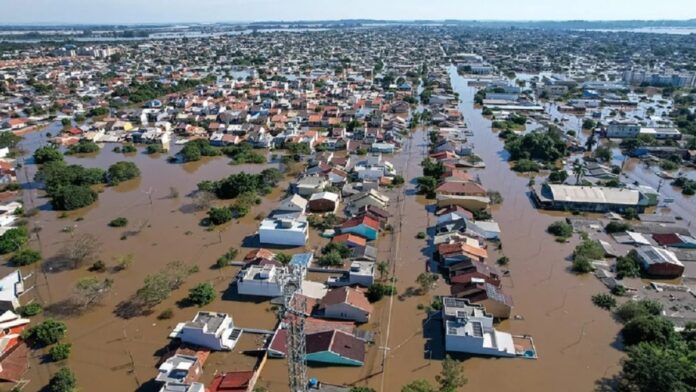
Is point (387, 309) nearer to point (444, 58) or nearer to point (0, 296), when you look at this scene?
point (0, 296)

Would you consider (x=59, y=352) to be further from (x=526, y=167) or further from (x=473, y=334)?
(x=526, y=167)

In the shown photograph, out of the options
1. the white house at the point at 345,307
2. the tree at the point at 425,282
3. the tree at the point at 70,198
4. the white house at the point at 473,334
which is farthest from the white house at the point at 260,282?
the tree at the point at 70,198

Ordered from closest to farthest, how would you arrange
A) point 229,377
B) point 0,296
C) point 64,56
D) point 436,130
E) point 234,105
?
point 229,377 → point 0,296 → point 436,130 → point 234,105 → point 64,56

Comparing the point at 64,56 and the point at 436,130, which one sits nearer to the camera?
the point at 436,130

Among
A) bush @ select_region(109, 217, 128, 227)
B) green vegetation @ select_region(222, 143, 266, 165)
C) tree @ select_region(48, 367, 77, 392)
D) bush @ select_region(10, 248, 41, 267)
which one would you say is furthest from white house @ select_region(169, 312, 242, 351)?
green vegetation @ select_region(222, 143, 266, 165)

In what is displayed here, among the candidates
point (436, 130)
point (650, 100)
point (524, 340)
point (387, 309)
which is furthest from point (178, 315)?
point (650, 100)

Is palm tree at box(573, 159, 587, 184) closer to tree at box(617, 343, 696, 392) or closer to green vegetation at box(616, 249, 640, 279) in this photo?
→ green vegetation at box(616, 249, 640, 279)

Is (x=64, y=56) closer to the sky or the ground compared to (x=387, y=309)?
closer to the sky
